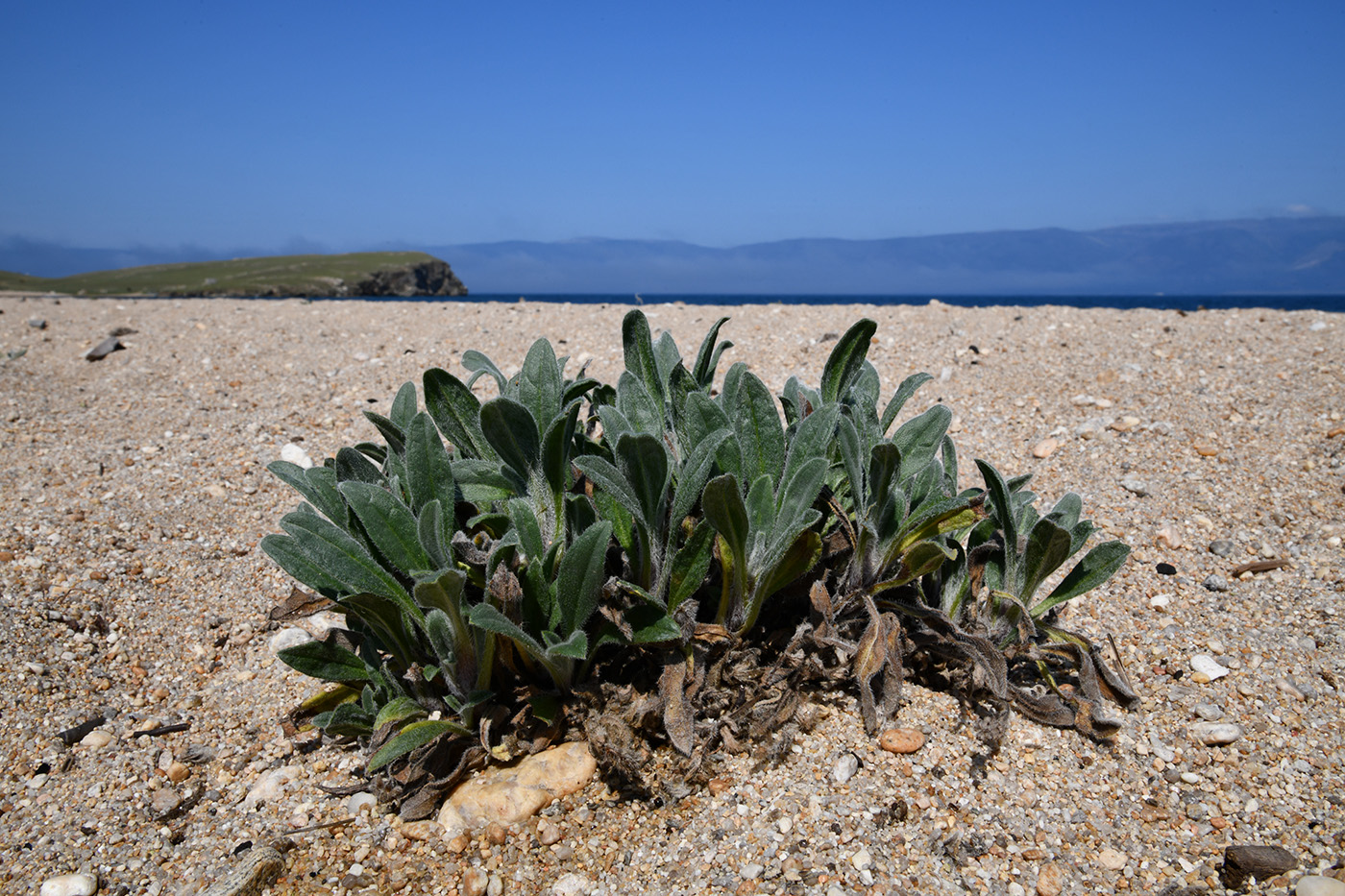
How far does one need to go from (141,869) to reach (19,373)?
4.89 meters

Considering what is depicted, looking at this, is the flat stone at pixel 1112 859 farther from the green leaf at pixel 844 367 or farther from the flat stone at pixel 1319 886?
the green leaf at pixel 844 367

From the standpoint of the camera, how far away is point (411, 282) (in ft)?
310

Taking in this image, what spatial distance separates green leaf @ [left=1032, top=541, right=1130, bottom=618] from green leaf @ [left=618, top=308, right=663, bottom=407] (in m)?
1.21

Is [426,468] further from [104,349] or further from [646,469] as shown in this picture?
[104,349]

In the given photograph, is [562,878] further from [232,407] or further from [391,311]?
[391,311]

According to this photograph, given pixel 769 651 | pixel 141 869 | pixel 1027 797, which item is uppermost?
pixel 769 651

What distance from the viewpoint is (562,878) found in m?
1.67

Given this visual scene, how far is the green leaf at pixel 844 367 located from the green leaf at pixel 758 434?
1.14 ft

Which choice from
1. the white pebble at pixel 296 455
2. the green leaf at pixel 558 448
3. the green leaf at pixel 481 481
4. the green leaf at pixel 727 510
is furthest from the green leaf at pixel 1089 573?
the white pebble at pixel 296 455

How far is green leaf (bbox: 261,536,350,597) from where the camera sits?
1796 mm

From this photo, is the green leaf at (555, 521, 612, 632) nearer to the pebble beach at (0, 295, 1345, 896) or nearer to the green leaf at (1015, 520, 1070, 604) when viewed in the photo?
the pebble beach at (0, 295, 1345, 896)

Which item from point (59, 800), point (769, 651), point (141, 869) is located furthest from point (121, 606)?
point (769, 651)

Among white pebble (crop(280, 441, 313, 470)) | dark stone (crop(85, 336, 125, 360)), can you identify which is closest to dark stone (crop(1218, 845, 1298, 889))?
white pebble (crop(280, 441, 313, 470))

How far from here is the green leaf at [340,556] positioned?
175 centimetres
